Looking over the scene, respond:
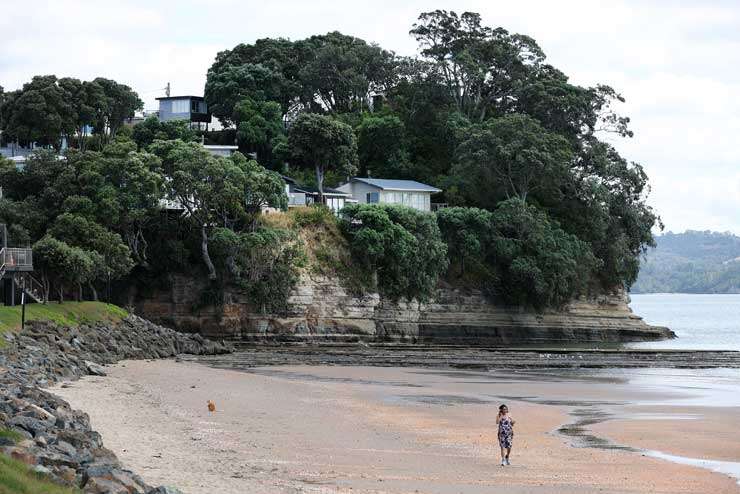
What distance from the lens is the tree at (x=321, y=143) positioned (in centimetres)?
8919

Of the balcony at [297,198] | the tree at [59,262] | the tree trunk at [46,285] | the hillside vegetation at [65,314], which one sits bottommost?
the hillside vegetation at [65,314]

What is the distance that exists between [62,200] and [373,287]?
23434 mm

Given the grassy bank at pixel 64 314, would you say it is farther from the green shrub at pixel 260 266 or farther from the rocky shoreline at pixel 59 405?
the green shrub at pixel 260 266

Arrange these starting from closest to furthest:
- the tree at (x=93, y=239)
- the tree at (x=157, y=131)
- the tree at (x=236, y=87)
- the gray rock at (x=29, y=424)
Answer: the gray rock at (x=29, y=424) → the tree at (x=93, y=239) → the tree at (x=157, y=131) → the tree at (x=236, y=87)

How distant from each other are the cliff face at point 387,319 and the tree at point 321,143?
42.5 ft

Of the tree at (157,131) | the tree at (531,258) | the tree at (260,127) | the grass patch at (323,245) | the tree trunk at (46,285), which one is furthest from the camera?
the tree at (260,127)

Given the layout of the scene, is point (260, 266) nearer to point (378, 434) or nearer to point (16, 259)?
point (16, 259)

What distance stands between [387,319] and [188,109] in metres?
37.8

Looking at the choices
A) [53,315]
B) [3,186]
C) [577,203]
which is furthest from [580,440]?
[577,203]

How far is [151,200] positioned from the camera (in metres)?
72.1

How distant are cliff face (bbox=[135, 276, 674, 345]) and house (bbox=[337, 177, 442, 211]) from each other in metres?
10.6

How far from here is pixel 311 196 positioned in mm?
90000

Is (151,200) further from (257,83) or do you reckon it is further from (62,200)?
(257,83)

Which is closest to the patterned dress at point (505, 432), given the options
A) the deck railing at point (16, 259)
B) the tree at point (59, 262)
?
the deck railing at point (16, 259)
